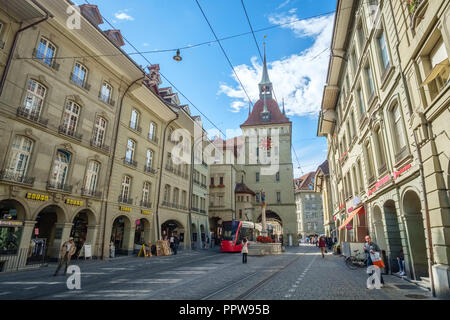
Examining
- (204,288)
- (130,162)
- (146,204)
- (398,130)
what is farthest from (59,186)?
(398,130)

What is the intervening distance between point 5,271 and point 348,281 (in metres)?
14.8

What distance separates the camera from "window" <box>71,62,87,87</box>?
17.0 m

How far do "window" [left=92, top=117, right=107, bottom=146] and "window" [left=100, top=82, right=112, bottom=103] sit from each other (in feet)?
5.15

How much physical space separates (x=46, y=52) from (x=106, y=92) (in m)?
5.06

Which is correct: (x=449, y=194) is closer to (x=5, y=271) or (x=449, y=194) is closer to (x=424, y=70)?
(x=424, y=70)

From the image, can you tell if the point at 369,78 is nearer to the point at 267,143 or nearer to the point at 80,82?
the point at 267,143

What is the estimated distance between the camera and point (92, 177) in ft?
59.8

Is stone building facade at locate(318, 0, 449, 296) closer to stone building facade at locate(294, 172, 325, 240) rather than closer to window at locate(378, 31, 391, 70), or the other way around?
window at locate(378, 31, 391, 70)

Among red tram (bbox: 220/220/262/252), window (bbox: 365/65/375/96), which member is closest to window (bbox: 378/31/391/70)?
window (bbox: 365/65/375/96)

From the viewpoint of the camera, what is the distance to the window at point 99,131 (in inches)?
733

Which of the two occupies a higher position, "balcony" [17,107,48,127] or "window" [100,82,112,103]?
"window" [100,82,112,103]

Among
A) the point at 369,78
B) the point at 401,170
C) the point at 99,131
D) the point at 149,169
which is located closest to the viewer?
the point at 401,170

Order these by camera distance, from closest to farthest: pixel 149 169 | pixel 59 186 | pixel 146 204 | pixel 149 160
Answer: pixel 59 186
pixel 146 204
pixel 149 169
pixel 149 160

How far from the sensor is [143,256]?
820 inches
